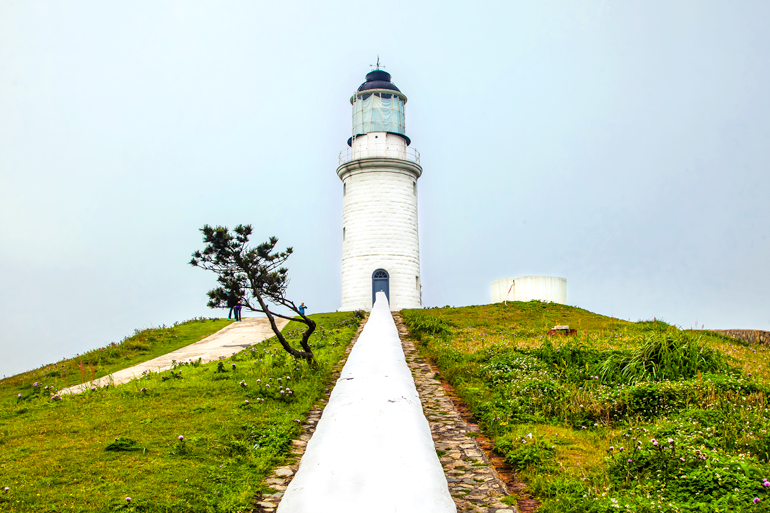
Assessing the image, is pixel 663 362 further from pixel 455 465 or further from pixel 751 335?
pixel 751 335

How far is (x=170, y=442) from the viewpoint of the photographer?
6.55m

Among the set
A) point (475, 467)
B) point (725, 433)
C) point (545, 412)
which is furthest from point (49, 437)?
point (725, 433)

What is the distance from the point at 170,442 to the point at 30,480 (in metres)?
1.50

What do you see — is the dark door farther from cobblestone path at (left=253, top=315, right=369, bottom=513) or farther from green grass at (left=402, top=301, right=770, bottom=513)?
cobblestone path at (left=253, top=315, right=369, bottom=513)

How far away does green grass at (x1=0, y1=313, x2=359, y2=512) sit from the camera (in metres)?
5.03

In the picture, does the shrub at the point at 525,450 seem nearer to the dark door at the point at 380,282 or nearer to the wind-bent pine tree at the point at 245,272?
the wind-bent pine tree at the point at 245,272

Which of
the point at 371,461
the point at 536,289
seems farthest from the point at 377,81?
the point at 371,461

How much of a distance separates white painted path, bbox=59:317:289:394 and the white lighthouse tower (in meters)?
7.19

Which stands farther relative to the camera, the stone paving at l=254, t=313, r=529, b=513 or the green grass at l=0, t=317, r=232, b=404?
the green grass at l=0, t=317, r=232, b=404

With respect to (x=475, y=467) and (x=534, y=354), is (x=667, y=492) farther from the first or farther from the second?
(x=534, y=354)

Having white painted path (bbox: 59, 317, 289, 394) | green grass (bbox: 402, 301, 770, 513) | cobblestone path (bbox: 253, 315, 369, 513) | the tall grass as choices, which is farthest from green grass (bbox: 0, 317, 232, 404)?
the tall grass

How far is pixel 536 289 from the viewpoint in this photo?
29.9 m

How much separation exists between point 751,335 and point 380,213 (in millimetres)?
19789

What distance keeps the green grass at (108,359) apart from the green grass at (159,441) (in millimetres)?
3294
